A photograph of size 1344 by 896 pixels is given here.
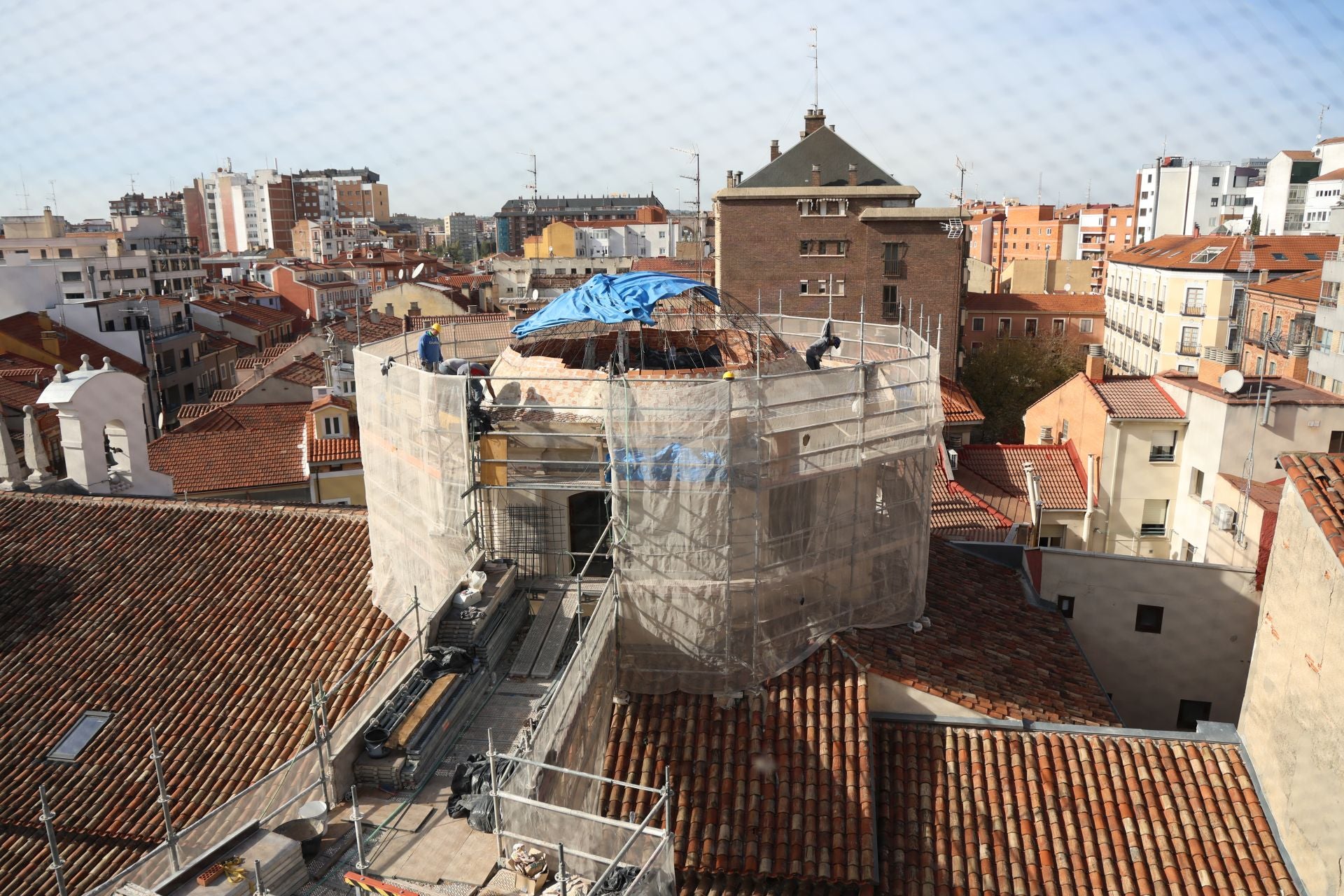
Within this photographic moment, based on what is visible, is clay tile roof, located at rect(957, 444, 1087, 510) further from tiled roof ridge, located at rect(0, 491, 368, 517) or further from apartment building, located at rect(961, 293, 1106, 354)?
apartment building, located at rect(961, 293, 1106, 354)

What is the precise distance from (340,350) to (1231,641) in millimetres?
20091

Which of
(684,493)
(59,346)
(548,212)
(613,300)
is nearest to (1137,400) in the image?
(613,300)

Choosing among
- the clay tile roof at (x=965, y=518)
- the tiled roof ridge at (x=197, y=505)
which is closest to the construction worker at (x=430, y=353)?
the tiled roof ridge at (x=197, y=505)

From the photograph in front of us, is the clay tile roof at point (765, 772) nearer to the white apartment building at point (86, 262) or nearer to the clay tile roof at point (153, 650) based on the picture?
the clay tile roof at point (153, 650)

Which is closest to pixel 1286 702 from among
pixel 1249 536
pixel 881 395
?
Answer: pixel 881 395

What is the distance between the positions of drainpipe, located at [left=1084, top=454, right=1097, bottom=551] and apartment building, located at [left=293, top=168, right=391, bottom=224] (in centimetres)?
6512

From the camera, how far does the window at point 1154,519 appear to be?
1445 centimetres

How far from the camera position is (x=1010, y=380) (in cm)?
2588

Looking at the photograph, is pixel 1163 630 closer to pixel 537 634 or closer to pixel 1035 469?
pixel 1035 469

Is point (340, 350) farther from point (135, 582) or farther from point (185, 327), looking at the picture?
point (135, 582)

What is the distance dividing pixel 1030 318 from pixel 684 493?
92.1 feet

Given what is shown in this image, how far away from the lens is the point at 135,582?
29.0 feet

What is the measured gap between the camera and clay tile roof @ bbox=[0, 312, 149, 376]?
72.6ft

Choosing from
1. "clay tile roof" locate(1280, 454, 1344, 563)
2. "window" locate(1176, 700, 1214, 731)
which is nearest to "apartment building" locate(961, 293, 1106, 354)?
"window" locate(1176, 700, 1214, 731)
